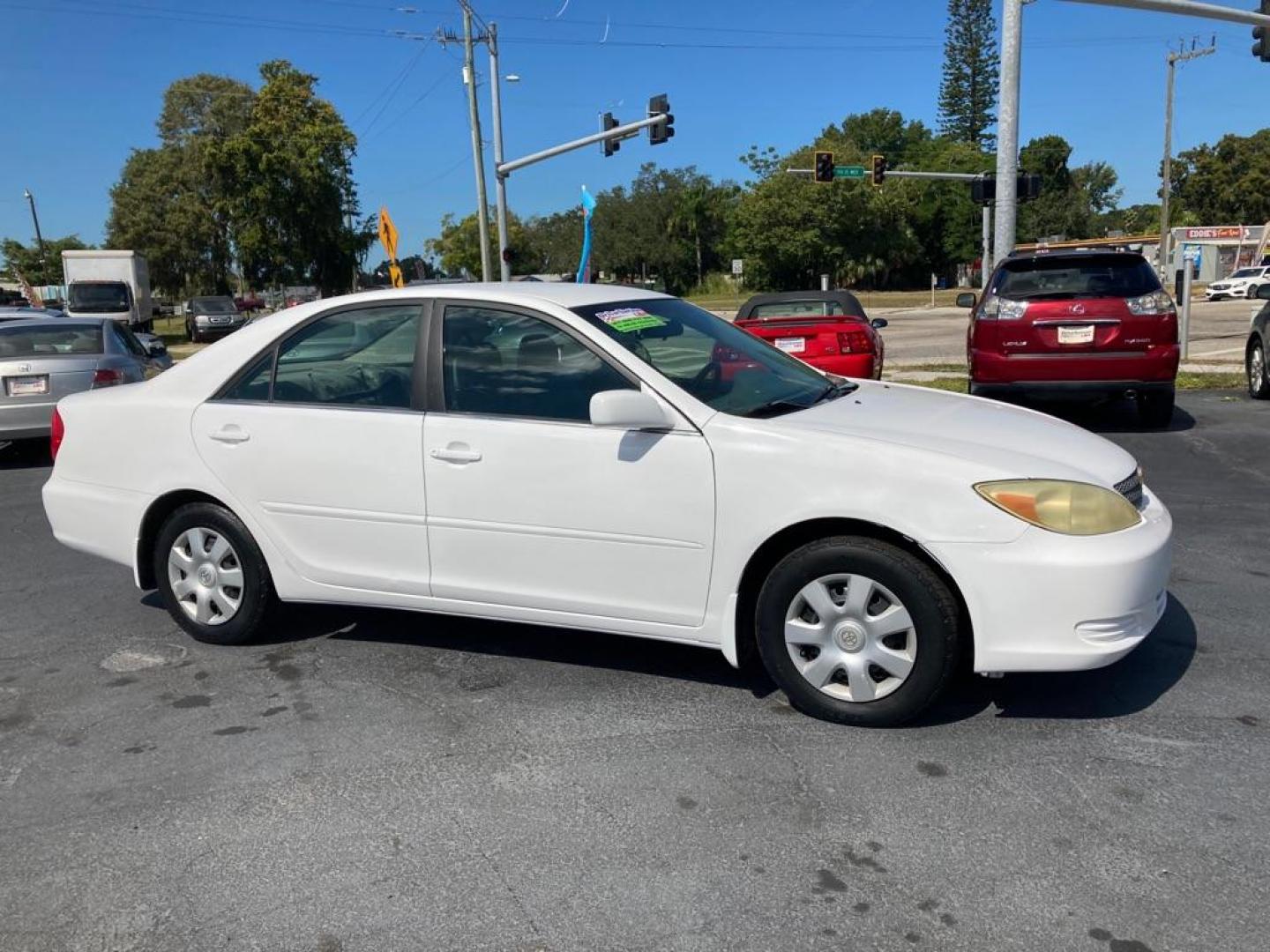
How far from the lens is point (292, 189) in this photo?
1925 inches

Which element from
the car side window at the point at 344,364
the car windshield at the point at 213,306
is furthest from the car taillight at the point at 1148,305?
the car windshield at the point at 213,306

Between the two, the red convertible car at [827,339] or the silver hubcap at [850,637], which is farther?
the red convertible car at [827,339]

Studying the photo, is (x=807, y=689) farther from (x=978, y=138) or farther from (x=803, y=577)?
(x=978, y=138)

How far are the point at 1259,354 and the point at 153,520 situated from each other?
11763 mm

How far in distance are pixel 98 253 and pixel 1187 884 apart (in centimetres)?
4043

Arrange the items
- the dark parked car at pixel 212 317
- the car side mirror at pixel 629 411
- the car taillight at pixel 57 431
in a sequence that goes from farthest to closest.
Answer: the dark parked car at pixel 212 317
the car taillight at pixel 57 431
the car side mirror at pixel 629 411

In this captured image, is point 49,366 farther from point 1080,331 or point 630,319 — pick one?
point 1080,331

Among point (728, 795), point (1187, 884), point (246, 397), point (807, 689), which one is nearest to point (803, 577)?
point (807, 689)

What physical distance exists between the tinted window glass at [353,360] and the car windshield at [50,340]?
7.08 metres

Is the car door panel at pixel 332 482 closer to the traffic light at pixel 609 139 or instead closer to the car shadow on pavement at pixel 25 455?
the car shadow on pavement at pixel 25 455

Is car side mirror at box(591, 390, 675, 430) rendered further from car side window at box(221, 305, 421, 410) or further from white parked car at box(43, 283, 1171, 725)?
car side window at box(221, 305, 421, 410)

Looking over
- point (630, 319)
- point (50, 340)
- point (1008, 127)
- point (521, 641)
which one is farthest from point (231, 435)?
point (1008, 127)

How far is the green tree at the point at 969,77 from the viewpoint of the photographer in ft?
295

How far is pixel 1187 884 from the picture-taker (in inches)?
112
